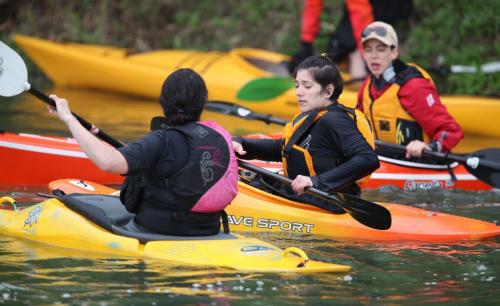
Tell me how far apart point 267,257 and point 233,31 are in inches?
351

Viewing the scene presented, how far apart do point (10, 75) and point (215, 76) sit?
5828 millimetres

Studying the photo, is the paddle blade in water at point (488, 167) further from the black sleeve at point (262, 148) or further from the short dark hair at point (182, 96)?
the short dark hair at point (182, 96)

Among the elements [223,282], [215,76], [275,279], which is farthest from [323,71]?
[215,76]

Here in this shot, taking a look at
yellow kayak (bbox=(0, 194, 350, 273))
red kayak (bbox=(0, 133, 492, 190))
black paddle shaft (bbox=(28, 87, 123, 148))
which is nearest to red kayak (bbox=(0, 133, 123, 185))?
red kayak (bbox=(0, 133, 492, 190))

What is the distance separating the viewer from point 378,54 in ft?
23.3

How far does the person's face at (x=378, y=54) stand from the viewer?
7.09 m

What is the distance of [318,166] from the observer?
5711 mm

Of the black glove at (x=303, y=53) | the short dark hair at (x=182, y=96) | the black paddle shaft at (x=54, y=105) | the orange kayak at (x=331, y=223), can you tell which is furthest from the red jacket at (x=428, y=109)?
the black glove at (x=303, y=53)

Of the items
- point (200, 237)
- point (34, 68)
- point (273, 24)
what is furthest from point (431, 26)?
point (200, 237)

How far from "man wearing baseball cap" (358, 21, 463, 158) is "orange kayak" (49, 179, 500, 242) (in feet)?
4.10

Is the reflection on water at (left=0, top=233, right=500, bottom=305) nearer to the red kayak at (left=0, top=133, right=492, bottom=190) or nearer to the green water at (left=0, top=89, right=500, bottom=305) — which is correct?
the green water at (left=0, top=89, right=500, bottom=305)

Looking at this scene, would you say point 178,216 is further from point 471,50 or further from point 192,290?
point 471,50

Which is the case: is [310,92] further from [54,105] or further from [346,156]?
[54,105]

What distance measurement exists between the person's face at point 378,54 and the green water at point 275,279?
176 cm
